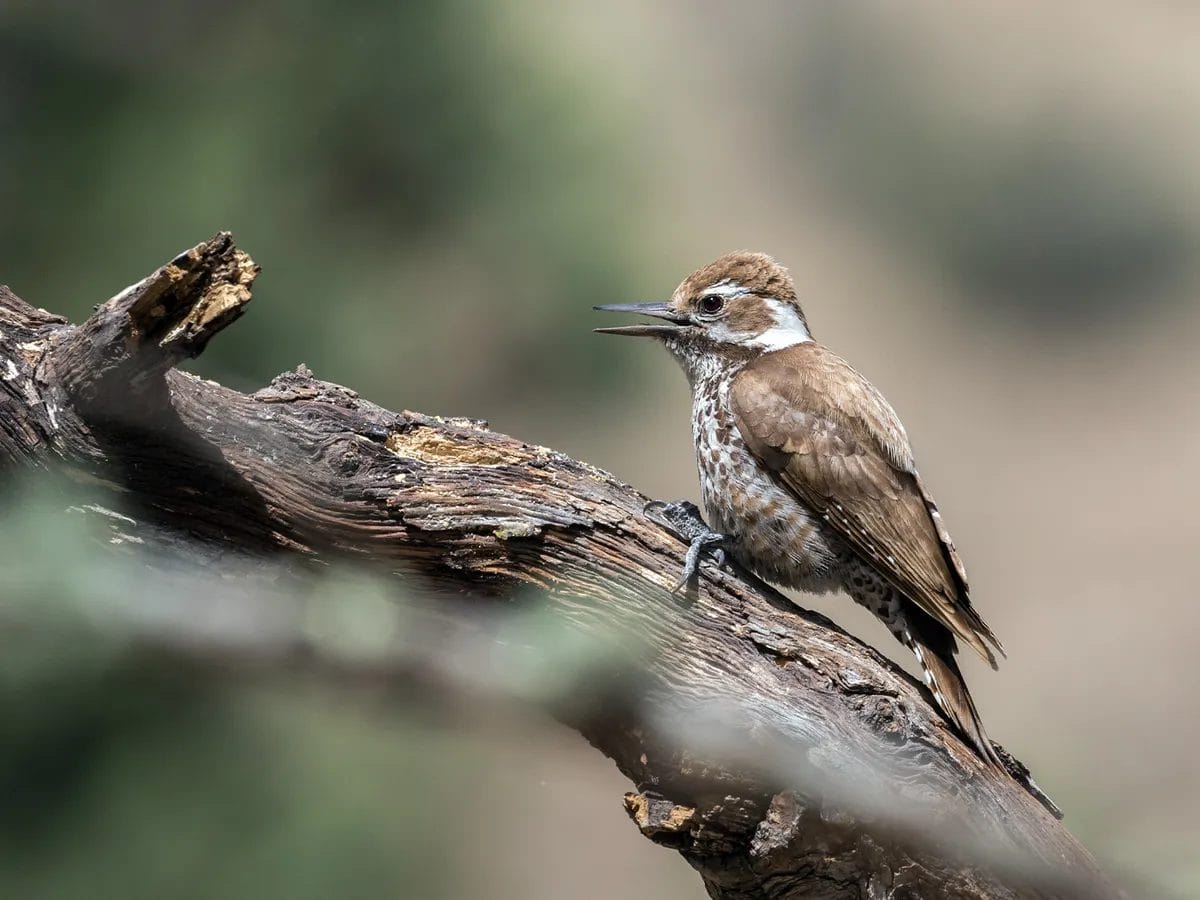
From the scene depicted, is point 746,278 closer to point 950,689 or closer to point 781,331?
point 781,331

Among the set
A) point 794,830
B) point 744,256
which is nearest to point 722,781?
point 794,830

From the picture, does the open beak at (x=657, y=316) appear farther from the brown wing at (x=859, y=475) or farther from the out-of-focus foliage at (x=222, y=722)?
the out-of-focus foliage at (x=222, y=722)

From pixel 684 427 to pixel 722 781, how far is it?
6.93 metres

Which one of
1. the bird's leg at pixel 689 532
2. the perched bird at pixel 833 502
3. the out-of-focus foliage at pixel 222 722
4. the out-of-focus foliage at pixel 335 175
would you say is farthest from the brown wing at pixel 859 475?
the out-of-focus foliage at pixel 335 175

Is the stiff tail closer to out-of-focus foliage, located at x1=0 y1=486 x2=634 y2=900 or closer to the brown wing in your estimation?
the brown wing

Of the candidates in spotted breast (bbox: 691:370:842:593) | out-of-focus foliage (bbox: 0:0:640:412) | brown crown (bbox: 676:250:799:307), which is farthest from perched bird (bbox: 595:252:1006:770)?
out-of-focus foliage (bbox: 0:0:640:412)

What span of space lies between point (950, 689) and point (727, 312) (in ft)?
3.66

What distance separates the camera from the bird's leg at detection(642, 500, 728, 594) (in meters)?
2.33

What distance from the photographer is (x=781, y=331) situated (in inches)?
127

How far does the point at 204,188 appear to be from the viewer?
421 cm

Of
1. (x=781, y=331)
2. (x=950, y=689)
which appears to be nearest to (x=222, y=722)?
(x=781, y=331)

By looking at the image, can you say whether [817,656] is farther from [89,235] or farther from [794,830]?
[89,235]

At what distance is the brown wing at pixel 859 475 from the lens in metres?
2.66

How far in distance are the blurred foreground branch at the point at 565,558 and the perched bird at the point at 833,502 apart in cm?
25
